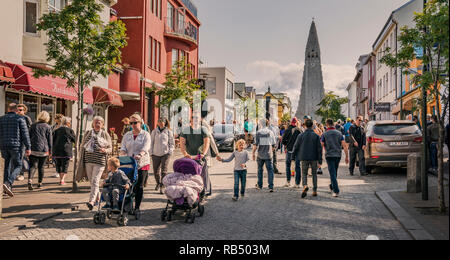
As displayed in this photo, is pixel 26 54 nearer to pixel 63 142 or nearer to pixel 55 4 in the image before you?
pixel 55 4

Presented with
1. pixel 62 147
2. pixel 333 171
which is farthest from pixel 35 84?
pixel 333 171

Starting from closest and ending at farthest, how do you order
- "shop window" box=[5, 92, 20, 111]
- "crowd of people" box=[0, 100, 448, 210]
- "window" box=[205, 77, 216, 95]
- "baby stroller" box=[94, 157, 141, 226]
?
"baby stroller" box=[94, 157, 141, 226]
"crowd of people" box=[0, 100, 448, 210]
"shop window" box=[5, 92, 20, 111]
"window" box=[205, 77, 216, 95]

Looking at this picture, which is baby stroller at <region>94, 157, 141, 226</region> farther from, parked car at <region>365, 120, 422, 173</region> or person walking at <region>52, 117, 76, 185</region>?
parked car at <region>365, 120, 422, 173</region>

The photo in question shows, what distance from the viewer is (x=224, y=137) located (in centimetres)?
2581

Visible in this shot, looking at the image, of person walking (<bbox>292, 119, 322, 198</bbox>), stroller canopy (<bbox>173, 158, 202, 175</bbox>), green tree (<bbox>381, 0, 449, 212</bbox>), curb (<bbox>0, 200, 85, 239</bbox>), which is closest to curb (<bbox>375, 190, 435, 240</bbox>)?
green tree (<bbox>381, 0, 449, 212</bbox>)

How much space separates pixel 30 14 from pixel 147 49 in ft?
44.7

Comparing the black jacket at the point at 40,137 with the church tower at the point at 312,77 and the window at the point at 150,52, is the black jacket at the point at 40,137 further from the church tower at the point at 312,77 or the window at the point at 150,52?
the church tower at the point at 312,77

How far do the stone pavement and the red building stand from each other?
55.6ft

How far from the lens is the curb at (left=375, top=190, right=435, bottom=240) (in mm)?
5723

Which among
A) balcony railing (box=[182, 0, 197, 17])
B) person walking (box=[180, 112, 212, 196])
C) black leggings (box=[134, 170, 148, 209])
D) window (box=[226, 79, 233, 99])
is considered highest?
balcony railing (box=[182, 0, 197, 17])

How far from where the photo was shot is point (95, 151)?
26.8ft

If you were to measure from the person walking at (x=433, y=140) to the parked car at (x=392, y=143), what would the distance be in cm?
41

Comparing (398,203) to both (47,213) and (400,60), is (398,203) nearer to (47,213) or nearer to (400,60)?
(400,60)
